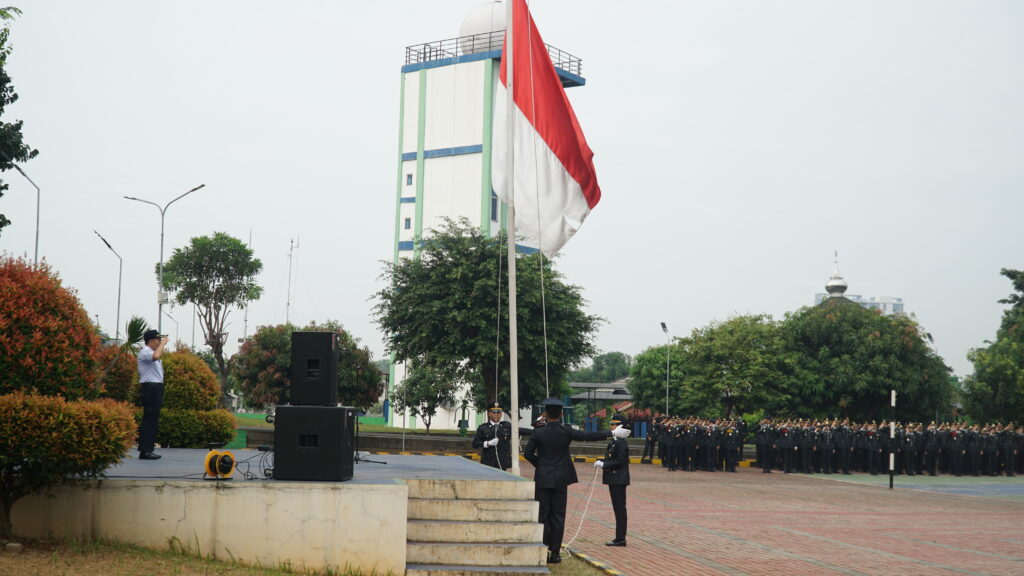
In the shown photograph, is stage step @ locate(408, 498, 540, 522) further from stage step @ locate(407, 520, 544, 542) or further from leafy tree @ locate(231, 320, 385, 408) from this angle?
leafy tree @ locate(231, 320, 385, 408)

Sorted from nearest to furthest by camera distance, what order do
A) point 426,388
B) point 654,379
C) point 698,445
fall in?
1. point 698,445
2. point 426,388
3. point 654,379

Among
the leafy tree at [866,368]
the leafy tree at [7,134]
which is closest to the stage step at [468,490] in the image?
the leafy tree at [7,134]

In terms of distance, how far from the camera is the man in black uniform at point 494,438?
16234 millimetres

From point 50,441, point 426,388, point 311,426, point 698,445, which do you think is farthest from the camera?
point 426,388

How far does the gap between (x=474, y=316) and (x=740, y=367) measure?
15974mm

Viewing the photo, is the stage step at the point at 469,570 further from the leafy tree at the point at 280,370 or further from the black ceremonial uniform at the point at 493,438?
the leafy tree at the point at 280,370

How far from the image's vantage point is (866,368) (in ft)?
156

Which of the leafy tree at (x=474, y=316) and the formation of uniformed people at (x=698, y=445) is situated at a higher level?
the leafy tree at (x=474, y=316)

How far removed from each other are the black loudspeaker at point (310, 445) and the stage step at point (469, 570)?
3.88 feet

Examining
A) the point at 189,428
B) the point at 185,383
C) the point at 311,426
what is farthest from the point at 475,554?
the point at 185,383

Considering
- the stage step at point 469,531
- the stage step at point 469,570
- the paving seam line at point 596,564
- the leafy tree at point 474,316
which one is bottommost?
the paving seam line at point 596,564

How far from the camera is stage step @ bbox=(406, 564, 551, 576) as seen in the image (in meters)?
9.88

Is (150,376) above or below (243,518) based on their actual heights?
above

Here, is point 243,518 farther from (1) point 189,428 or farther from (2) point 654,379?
(2) point 654,379
